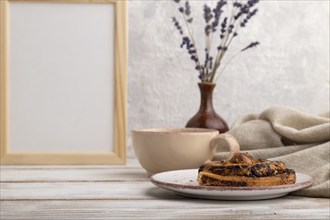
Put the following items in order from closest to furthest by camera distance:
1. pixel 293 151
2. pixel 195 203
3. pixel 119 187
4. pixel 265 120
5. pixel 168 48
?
pixel 195 203 < pixel 119 187 < pixel 293 151 < pixel 265 120 < pixel 168 48

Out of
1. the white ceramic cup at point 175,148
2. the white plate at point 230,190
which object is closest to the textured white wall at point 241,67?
the white ceramic cup at point 175,148

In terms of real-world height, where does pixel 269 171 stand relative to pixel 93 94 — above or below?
below

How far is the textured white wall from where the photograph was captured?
1456 mm

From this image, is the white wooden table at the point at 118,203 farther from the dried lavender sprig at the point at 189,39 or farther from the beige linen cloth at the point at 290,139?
the dried lavender sprig at the point at 189,39

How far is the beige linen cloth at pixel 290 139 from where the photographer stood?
1065mm

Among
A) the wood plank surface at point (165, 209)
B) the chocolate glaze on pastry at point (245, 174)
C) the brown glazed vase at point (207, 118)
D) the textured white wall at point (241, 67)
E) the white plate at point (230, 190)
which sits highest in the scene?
the textured white wall at point (241, 67)

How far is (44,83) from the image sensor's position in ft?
4.35

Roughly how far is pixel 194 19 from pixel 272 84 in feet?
0.76

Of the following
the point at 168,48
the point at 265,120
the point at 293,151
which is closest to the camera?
the point at 293,151

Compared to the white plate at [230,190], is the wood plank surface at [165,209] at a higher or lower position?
lower

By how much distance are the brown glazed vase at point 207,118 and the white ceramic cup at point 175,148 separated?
0.52 feet

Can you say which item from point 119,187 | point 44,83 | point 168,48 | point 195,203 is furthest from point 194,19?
point 195,203

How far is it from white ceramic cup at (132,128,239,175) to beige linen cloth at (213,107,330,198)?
3.4 inches

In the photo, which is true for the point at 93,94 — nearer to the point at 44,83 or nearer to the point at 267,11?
the point at 44,83
